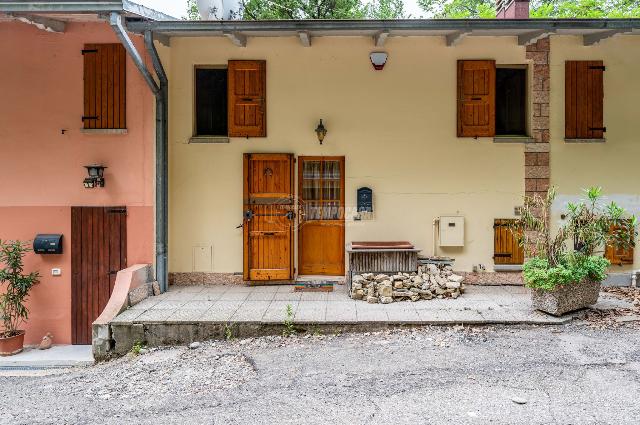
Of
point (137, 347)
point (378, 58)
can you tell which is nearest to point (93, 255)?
point (137, 347)

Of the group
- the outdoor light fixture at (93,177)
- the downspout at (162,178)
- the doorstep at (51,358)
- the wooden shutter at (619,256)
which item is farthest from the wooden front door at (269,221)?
the wooden shutter at (619,256)

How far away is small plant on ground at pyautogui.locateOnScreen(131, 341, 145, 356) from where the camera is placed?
5.70 m

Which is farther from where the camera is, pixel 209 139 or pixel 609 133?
pixel 209 139

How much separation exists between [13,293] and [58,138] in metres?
2.60

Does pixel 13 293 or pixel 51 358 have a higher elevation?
pixel 13 293

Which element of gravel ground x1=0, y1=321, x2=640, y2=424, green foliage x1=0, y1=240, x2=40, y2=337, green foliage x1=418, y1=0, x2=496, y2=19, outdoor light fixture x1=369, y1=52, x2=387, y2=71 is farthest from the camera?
green foliage x1=418, y1=0, x2=496, y2=19

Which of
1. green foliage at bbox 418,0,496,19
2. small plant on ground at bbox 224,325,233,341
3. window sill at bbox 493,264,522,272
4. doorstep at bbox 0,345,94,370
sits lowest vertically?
doorstep at bbox 0,345,94,370

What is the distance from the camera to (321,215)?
7.93 meters

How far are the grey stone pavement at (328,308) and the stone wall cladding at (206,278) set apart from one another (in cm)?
34

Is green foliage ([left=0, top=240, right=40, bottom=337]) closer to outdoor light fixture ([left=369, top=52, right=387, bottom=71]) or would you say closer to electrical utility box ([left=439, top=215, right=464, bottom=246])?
outdoor light fixture ([left=369, top=52, right=387, bottom=71])

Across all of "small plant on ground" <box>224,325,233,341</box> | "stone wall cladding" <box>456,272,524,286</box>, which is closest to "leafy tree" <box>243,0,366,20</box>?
"stone wall cladding" <box>456,272,524,286</box>

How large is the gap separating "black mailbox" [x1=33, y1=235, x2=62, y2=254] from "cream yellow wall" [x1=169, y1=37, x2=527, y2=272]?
70.9 inches

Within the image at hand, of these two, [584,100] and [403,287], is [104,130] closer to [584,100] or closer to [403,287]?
[403,287]

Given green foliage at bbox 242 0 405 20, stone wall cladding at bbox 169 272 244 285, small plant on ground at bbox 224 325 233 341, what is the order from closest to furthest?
small plant on ground at bbox 224 325 233 341 < stone wall cladding at bbox 169 272 244 285 < green foliage at bbox 242 0 405 20
